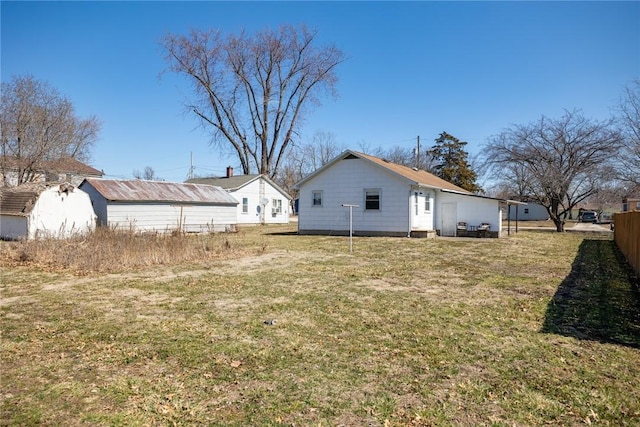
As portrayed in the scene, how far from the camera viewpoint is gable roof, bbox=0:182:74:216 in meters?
15.0

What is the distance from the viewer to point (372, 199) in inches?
862

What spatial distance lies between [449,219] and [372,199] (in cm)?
553

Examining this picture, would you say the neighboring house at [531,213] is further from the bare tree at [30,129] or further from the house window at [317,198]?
the bare tree at [30,129]

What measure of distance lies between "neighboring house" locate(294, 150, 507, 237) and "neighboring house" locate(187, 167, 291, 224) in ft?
33.2

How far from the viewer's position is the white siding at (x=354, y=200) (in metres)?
21.0

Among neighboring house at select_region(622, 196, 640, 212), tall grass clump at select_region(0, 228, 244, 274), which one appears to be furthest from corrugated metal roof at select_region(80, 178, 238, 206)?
neighboring house at select_region(622, 196, 640, 212)

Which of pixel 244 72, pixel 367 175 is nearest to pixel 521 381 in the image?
pixel 367 175

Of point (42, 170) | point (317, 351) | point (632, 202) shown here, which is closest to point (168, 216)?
point (42, 170)

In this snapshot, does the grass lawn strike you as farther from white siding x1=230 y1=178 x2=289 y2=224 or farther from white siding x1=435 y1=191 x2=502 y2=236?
white siding x1=230 y1=178 x2=289 y2=224

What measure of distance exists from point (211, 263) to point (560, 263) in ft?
35.3

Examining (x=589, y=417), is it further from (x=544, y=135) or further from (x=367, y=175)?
(x=544, y=135)

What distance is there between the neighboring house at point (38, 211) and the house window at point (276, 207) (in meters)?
20.2

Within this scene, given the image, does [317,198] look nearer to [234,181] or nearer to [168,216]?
[168,216]

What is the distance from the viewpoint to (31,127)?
25172mm
